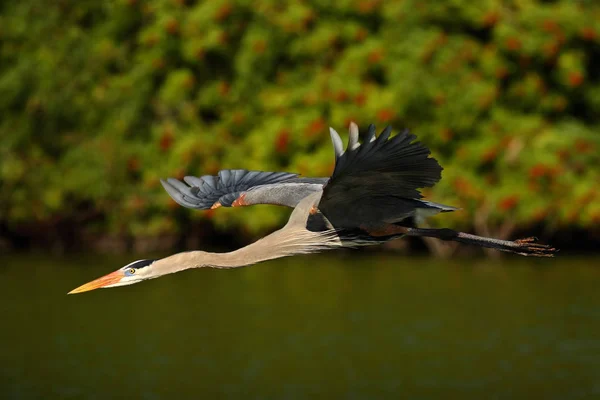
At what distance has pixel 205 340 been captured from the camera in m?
15.4

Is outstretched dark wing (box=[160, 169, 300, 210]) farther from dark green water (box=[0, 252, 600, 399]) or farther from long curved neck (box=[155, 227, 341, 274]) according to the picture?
dark green water (box=[0, 252, 600, 399])

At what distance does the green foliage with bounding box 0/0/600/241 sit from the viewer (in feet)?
61.6

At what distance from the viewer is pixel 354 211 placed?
6.68 metres

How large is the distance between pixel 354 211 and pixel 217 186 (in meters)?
1.63

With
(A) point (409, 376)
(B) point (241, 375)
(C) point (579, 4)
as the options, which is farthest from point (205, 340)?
(C) point (579, 4)

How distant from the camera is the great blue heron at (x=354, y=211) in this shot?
6.03 m

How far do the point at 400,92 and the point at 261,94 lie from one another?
248 cm

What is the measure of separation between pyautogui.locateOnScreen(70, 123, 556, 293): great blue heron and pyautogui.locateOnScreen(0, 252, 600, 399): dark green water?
20.5 feet

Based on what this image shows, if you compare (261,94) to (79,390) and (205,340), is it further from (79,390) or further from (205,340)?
(79,390)

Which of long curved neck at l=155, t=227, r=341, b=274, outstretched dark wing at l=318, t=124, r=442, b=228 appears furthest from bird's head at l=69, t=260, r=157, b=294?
outstretched dark wing at l=318, t=124, r=442, b=228

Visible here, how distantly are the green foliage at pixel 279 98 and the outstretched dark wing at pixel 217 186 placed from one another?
406 inches

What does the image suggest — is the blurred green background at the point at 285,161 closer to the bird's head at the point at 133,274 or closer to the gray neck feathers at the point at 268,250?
the bird's head at the point at 133,274

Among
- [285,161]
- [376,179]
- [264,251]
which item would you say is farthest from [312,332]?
[376,179]

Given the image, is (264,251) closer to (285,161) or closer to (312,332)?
(312,332)
